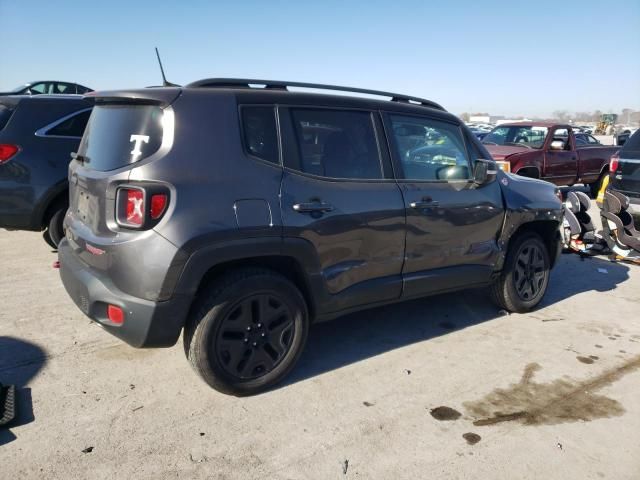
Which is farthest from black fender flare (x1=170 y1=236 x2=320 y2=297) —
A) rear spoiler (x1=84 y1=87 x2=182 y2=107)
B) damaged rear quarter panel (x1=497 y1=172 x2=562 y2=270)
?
damaged rear quarter panel (x1=497 y1=172 x2=562 y2=270)

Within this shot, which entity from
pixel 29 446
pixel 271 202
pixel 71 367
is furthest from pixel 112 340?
pixel 271 202

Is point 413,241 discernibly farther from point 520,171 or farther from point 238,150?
point 520,171

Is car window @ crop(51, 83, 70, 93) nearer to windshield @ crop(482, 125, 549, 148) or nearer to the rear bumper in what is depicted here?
windshield @ crop(482, 125, 549, 148)

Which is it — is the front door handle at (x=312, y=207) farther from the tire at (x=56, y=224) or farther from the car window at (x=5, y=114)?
the car window at (x=5, y=114)

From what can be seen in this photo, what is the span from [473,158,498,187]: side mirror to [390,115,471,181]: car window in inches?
3.4

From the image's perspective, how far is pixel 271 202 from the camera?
9.65ft

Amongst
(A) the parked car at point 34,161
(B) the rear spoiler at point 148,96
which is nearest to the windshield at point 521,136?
(A) the parked car at point 34,161

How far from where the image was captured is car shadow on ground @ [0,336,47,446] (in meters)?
2.75

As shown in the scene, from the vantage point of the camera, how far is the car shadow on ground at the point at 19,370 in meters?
2.75

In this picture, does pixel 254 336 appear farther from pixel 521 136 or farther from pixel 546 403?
pixel 521 136

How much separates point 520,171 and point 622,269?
13.8 ft

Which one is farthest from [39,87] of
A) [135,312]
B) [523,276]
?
[523,276]

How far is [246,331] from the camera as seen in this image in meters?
3.05

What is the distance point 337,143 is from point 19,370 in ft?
8.42
